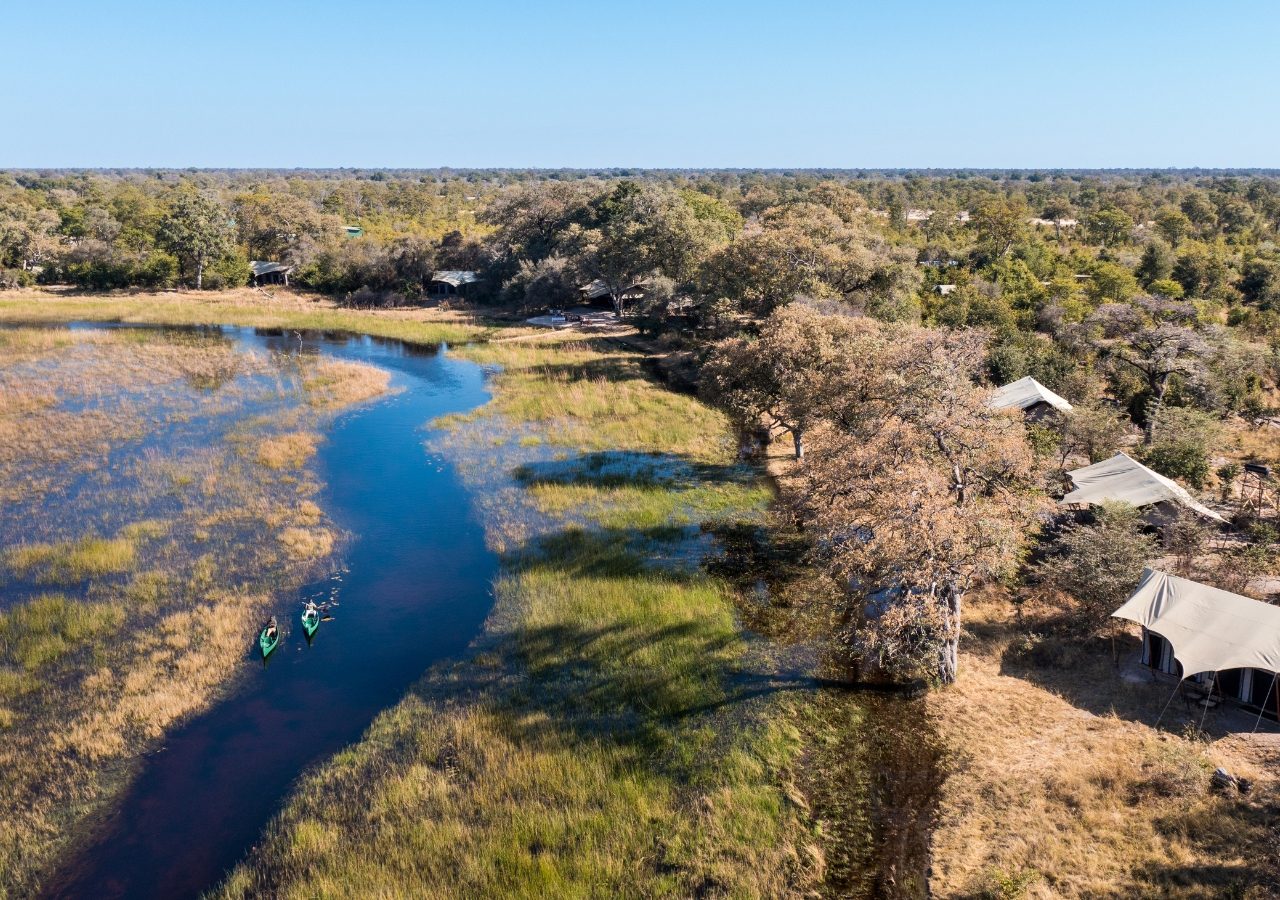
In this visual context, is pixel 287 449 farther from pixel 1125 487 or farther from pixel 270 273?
pixel 270 273

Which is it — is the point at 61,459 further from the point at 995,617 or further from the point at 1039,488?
the point at 1039,488

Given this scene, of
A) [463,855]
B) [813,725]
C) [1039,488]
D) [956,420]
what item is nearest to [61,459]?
[463,855]

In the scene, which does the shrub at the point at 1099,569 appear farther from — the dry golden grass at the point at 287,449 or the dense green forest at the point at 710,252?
the dry golden grass at the point at 287,449

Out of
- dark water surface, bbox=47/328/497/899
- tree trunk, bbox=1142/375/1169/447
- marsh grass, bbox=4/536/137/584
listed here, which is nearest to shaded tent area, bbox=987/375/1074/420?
tree trunk, bbox=1142/375/1169/447

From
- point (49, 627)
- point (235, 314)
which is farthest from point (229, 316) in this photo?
point (49, 627)

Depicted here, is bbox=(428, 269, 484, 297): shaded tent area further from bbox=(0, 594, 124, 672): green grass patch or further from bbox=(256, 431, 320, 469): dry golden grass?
bbox=(0, 594, 124, 672): green grass patch
